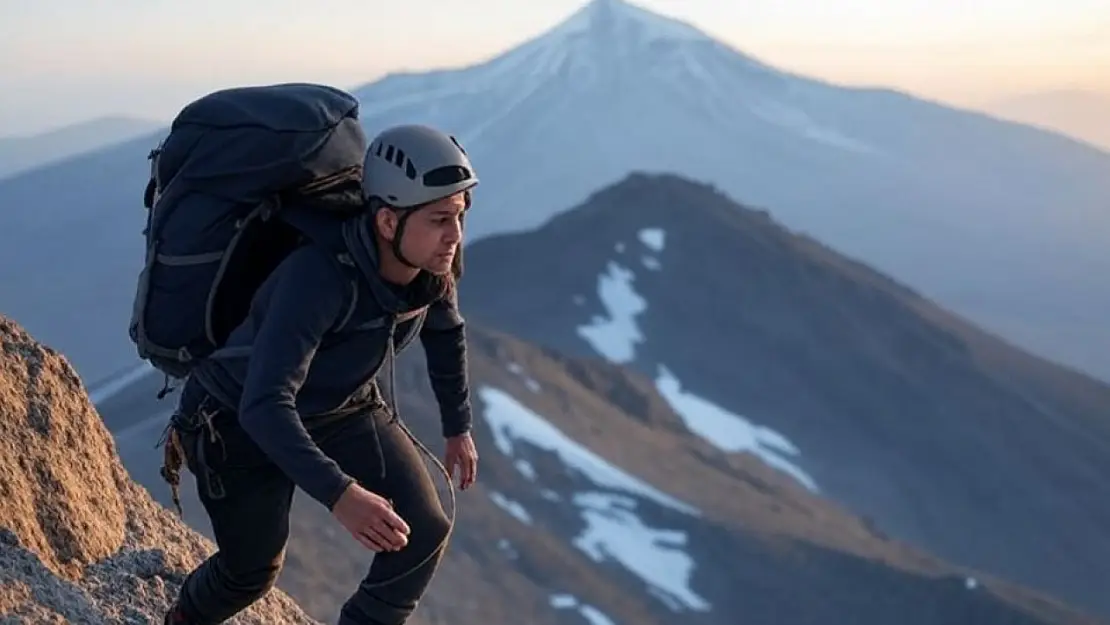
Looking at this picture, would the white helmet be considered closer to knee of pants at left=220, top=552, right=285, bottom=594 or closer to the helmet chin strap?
the helmet chin strap

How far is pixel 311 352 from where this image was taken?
445 centimetres

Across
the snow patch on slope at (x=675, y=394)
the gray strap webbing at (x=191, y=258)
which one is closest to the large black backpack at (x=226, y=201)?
the gray strap webbing at (x=191, y=258)

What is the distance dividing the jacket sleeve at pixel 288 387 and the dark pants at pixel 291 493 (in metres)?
0.57

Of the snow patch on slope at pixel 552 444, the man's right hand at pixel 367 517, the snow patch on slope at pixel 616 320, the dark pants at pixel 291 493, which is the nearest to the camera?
the man's right hand at pixel 367 517

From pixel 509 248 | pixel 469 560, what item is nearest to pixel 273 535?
pixel 469 560

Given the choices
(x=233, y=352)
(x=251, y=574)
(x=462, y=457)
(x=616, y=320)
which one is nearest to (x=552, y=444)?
(x=616, y=320)

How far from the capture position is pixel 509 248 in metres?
106

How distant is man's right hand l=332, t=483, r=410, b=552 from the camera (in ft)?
14.3

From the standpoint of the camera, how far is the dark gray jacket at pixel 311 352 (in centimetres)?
437

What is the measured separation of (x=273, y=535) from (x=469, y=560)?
41.7m

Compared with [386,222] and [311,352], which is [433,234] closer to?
[386,222]

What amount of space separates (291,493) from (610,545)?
48425mm

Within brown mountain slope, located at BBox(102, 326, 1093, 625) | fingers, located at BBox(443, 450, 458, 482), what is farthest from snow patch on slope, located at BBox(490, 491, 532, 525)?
fingers, located at BBox(443, 450, 458, 482)

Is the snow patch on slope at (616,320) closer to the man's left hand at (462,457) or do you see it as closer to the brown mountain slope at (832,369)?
the brown mountain slope at (832,369)
